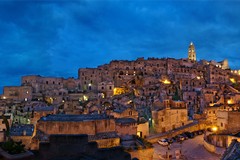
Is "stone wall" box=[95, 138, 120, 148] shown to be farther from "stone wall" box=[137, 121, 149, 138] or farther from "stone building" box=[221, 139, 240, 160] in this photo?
"stone wall" box=[137, 121, 149, 138]

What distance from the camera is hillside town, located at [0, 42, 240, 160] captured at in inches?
675

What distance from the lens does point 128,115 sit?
1300 inches

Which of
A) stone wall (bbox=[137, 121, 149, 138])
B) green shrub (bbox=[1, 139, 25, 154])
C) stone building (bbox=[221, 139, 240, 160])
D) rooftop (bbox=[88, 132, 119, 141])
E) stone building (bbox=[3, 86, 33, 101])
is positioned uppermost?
stone building (bbox=[3, 86, 33, 101])

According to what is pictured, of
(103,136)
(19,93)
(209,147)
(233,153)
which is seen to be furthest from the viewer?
(19,93)

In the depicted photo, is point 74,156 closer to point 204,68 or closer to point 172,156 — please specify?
point 172,156

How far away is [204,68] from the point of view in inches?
3187

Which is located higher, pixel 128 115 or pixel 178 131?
pixel 128 115

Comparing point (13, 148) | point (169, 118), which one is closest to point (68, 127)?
point (13, 148)

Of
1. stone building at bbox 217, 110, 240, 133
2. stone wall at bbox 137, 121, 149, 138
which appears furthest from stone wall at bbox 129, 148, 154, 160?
stone building at bbox 217, 110, 240, 133

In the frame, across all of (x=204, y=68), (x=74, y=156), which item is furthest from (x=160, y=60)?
(x=74, y=156)

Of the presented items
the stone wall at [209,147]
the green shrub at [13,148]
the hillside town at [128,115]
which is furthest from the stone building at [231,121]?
the green shrub at [13,148]

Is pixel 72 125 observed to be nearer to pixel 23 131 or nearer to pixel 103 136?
pixel 103 136

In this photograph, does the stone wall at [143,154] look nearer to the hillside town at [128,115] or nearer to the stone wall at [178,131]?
the hillside town at [128,115]

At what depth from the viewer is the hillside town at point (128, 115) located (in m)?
17.2
